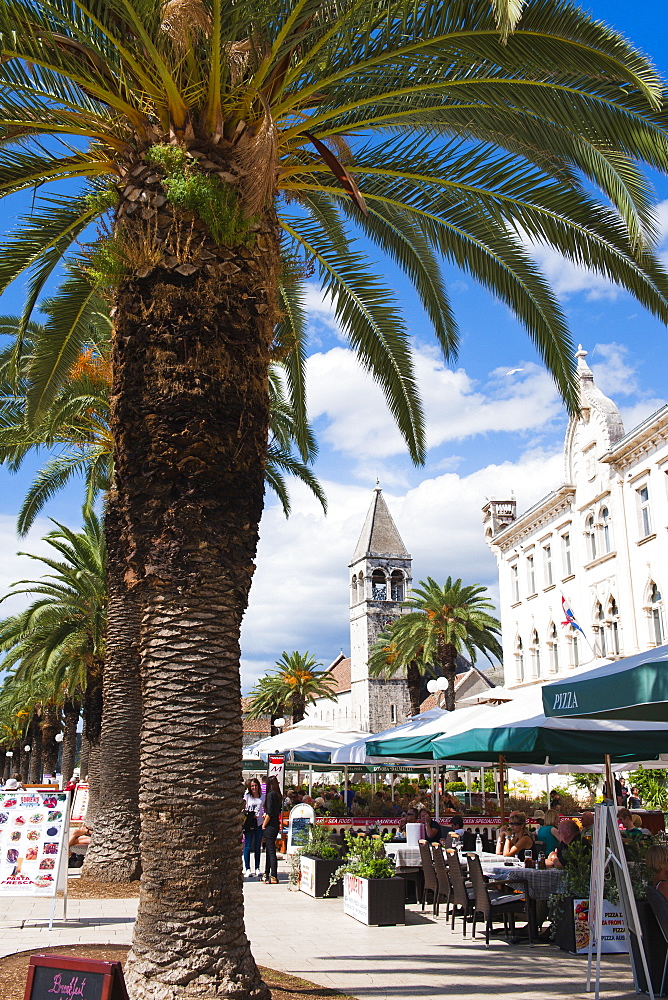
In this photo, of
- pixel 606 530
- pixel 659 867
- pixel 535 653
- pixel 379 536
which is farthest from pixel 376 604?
pixel 659 867

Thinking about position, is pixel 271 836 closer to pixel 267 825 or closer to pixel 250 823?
pixel 267 825

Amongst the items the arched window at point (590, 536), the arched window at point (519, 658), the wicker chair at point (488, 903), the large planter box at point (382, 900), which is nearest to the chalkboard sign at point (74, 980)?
the wicker chair at point (488, 903)

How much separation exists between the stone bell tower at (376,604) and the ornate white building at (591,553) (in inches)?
1401

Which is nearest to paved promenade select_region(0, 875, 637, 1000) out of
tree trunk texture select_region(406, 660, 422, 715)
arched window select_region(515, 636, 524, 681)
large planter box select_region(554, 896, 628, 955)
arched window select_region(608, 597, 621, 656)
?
large planter box select_region(554, 896, 628, 955)

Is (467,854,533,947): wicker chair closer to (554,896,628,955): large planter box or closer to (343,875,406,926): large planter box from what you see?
(554,896,628,955): large planter box

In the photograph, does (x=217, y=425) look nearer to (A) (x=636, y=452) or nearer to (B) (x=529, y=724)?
(B) (x=529, y=724)

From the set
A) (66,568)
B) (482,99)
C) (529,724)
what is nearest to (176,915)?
(529,724)

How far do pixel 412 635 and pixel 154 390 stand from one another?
40.1 m

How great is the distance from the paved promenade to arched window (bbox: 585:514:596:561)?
2654cm

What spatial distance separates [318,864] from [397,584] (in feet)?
247

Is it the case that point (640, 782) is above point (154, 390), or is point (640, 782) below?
below

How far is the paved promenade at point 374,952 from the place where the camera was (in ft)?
26.1

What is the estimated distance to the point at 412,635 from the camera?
45969 millimetres

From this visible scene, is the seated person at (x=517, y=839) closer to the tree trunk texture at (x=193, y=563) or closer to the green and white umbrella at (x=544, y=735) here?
the green and white umbrella at (x=544, y=735)
